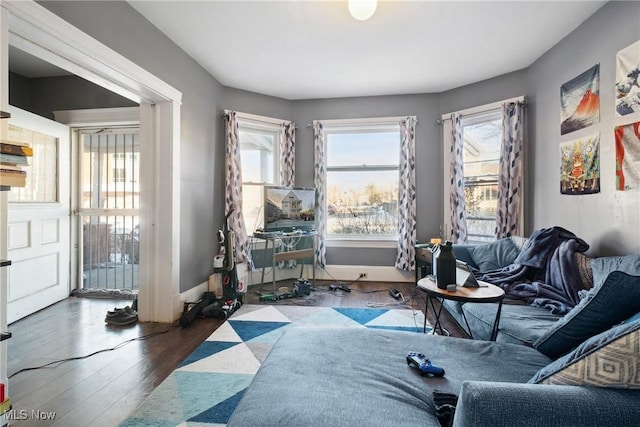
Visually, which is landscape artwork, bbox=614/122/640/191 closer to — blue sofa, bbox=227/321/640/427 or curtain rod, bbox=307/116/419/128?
blue sofa, bbox=227/321/640/427

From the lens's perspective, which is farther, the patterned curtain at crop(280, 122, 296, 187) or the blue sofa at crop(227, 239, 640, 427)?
the patterned curtain at crop(280, 122, 296, 187)

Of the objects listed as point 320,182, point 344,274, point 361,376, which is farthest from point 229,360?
point 320,182

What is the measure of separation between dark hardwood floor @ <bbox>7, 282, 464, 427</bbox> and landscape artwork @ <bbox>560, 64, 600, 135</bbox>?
6.93ft

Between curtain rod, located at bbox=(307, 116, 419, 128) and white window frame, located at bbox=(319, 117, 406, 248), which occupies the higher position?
curtain rod, located at bbox=(307, 116, 419, 128)

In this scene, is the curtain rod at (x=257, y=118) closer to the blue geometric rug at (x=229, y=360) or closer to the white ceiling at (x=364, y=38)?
the white ceiling at (x=364, y=38)

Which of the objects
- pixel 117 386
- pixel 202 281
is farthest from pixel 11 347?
pixel 202 281

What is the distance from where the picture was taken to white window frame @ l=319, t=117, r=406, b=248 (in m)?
4.13

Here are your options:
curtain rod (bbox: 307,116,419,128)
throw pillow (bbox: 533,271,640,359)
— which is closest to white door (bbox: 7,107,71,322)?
curtain rod (bbox: 307,116,419,128)

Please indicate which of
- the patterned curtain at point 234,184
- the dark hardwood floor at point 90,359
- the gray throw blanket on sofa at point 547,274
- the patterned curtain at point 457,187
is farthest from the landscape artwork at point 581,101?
the patterned curtain at point 234,184

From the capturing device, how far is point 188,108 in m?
3.00

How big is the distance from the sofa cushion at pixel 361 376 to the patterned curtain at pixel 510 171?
2334mm

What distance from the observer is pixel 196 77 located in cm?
314

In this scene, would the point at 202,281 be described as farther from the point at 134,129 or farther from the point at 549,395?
the point at 549,395

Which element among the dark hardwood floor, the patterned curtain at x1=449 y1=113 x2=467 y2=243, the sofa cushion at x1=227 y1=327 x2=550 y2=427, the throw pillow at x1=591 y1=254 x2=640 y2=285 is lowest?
the dark hardwood floor
